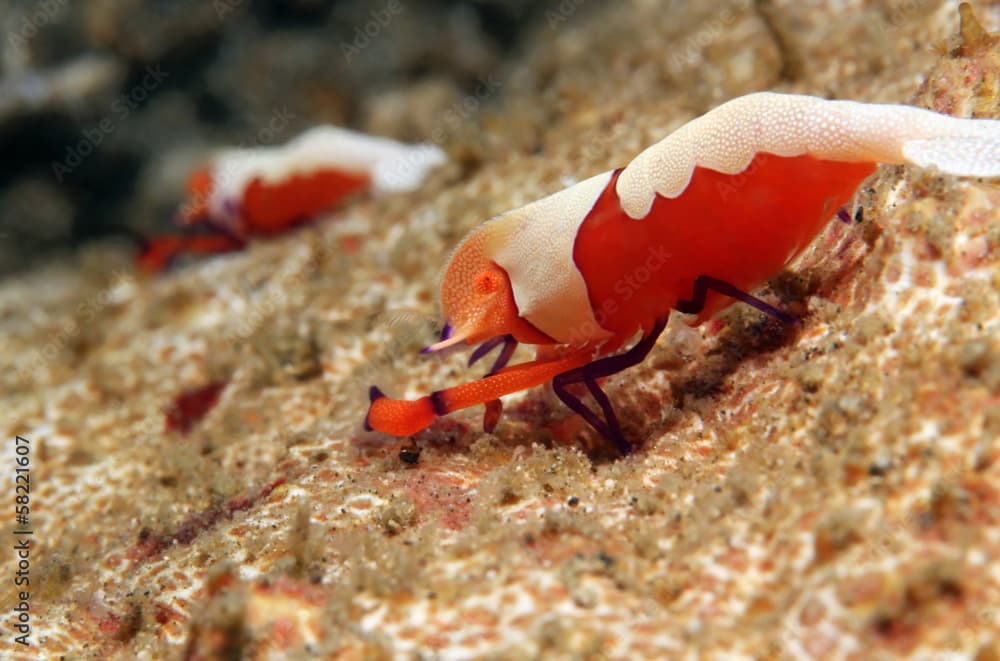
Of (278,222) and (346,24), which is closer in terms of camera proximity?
(278,222)

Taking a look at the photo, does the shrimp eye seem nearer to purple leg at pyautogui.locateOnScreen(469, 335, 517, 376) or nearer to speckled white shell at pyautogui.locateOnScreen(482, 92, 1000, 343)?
speckled white shell at pyautogui.locateOnScreen(482, 92, 1000, 343)

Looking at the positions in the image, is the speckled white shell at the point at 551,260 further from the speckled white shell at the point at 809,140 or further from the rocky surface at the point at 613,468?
the rocky surface at the point at 613,468

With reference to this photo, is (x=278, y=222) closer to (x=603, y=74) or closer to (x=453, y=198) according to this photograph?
(x=453, y=198)

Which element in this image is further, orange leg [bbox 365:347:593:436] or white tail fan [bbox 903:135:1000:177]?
orange leg [bbox 365:347:593:436]

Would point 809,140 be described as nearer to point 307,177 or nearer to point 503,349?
point 503,349

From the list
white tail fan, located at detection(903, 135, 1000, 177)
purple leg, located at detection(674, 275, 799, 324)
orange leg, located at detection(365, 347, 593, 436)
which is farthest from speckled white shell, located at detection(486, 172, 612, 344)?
white tail fan, located at detection(903, 135, 1000, 177)

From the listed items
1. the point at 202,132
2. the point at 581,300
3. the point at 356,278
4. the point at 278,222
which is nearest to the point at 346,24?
the point at 202,132

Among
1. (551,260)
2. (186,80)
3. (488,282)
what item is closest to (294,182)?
(186,80)

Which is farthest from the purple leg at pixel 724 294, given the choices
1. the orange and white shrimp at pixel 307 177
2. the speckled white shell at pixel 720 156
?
the orange and white shrimp at pixel 307 177
